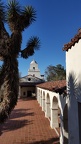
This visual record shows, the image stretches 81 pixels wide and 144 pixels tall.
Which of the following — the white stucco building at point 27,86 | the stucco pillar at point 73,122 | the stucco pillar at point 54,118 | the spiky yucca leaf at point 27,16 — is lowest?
the stucco pillar at point 54,118

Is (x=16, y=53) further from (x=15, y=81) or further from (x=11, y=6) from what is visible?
(x=11, y=6)

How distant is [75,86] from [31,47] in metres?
Answer: 3.97

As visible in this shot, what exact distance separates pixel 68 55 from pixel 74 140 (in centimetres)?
384

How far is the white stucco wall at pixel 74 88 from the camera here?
6746 mm

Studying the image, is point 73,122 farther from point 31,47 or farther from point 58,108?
point 58,108

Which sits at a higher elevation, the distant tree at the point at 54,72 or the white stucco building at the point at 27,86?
the distant tree at the point at 54,72

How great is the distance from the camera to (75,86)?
7.14 metres

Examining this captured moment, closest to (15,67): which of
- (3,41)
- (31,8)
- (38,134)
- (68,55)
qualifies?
(3,41)

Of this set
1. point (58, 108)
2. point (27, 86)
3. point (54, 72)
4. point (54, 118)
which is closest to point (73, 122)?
point (54, 118)

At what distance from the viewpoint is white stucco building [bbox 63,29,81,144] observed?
6.73 meters

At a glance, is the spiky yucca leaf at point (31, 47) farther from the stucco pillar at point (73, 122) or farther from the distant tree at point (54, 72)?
the distant tree at point (54, 72)

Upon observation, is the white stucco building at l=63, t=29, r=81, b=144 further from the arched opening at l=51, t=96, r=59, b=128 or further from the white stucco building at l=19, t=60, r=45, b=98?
the white stucco building at l=19, t=60, r=45, b=98

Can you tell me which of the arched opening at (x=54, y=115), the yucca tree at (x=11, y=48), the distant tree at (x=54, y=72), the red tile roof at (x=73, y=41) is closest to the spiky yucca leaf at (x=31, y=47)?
the yucca tree at (x=11, y=48)

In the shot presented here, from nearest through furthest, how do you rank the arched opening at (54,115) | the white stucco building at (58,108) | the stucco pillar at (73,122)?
the stucco pillar at (73,122) → the white stucco building at (58,108) → the arched opening at (54,115)
